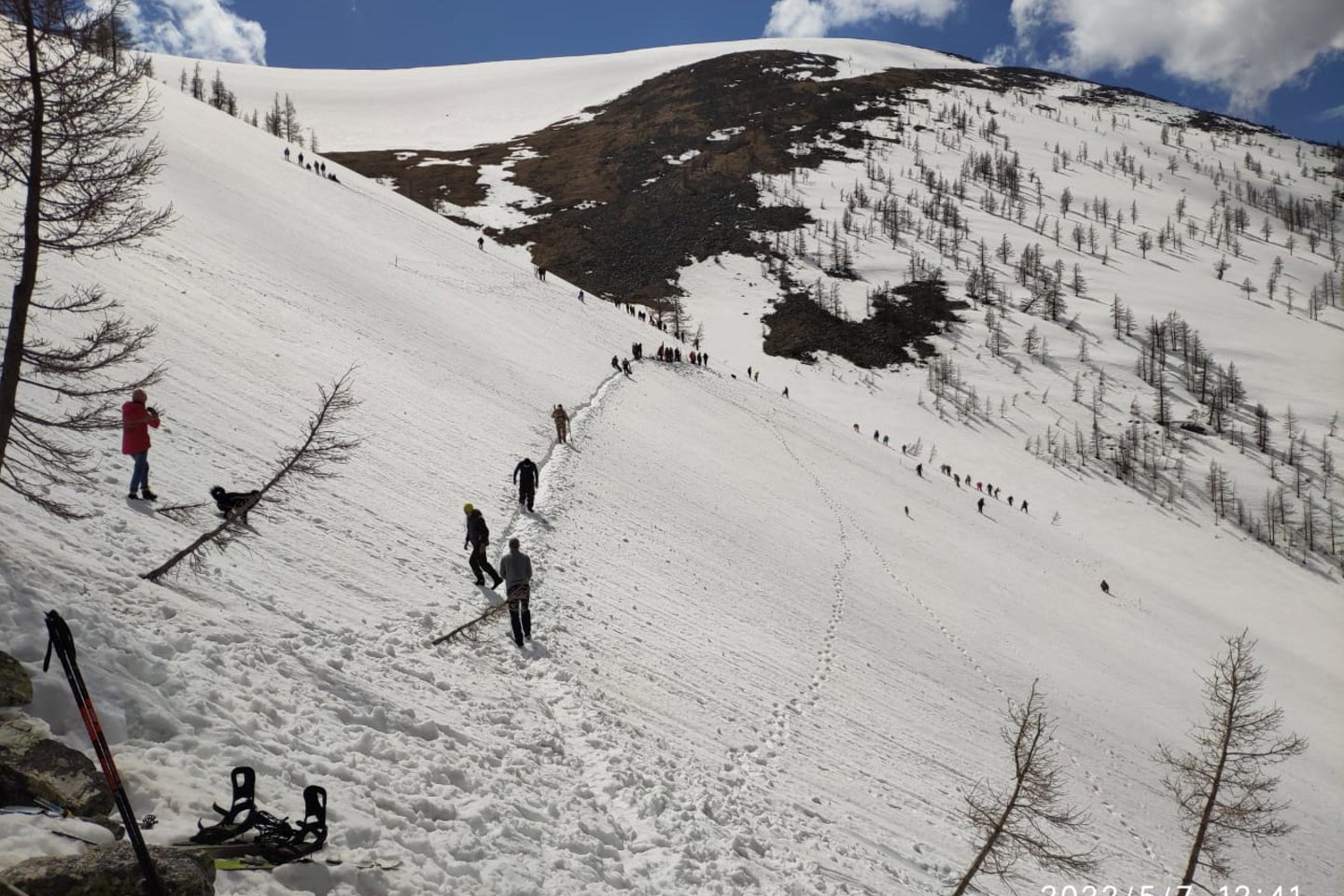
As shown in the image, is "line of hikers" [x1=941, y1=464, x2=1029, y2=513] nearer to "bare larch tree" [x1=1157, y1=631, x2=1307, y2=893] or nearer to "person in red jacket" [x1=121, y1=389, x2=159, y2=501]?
"bare larch tree" [x1=1157, y1=631, x2=1307, y2=893]

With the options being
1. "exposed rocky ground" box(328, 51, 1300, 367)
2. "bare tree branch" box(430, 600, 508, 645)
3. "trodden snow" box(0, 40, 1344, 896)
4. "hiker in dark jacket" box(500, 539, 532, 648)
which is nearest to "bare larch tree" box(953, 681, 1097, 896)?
"trodden snow" box(0, 40, 1344, 896)

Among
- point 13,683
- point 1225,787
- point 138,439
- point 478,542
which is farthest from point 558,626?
point 1225,787

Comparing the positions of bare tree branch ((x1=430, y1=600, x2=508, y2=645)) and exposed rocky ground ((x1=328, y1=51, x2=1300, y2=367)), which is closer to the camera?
bare tree branch ((x1=430, y1=600, x2=508, y2=645))

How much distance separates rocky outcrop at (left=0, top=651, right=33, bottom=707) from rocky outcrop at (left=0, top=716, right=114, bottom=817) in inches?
9.5

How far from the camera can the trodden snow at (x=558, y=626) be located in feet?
23.4

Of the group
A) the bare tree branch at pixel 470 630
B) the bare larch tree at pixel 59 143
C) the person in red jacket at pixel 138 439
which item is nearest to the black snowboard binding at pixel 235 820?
the bare larch tree at pixel 59 143

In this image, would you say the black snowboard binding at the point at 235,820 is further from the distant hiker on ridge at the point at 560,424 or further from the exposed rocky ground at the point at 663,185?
the exposed rocky ground at the point at 663,185

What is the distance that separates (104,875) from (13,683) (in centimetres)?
239

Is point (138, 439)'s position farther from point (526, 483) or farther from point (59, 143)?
point (526, 483)

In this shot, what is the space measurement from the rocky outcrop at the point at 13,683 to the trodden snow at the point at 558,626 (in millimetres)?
142

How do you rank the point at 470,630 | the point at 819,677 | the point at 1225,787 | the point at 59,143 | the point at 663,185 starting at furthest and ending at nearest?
1. the point at 663,185
2. the point at 1225,787
3. the point at 819,677
4. the point at 470,630
5. the point at 59,143

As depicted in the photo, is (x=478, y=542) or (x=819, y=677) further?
(x=819, y=677)

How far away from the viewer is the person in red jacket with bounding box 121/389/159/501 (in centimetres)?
1049

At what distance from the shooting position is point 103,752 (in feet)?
15.9
